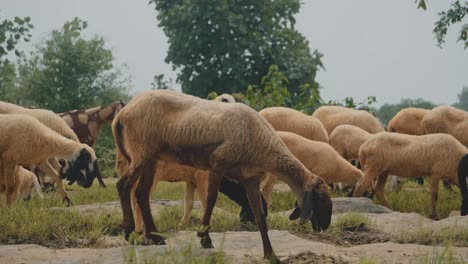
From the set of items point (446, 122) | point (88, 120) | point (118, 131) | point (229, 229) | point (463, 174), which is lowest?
point (229, 229)

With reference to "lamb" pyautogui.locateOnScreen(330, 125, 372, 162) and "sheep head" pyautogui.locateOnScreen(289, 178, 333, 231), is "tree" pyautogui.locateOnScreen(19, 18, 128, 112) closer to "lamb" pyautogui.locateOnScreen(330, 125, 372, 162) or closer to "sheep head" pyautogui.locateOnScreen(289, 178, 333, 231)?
"lamb" pyautogui.locateOnScreen(330, 125, 372, 162)

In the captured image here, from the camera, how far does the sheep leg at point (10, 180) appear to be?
40.3 feet

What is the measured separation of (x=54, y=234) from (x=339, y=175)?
647cm

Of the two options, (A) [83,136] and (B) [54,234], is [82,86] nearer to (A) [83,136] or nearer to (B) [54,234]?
(A) [83,136]

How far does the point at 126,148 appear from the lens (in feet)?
28.1

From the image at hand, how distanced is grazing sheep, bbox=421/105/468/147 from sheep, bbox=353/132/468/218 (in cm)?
356

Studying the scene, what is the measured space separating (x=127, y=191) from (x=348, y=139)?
9.14 m

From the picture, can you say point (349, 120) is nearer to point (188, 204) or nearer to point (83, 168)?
point (83, 168)

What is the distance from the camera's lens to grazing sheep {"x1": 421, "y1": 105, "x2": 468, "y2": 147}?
56.2 feet

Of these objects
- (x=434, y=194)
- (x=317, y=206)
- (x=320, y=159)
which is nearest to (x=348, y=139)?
(x=320, y=159)

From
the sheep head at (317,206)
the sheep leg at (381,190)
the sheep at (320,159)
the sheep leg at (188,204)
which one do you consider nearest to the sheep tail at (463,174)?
the sheep leg at (381,190)

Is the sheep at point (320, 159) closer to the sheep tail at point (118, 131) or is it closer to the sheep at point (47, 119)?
the sheep at point (47, 119)

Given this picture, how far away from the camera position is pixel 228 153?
24.5 feet

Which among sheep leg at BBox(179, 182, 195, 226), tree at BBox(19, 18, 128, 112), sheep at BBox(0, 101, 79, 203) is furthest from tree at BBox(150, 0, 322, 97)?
sheep leg at BBox(179, 182, 195, 226)
